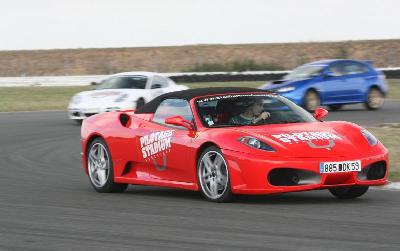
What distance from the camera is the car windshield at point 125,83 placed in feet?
84.0

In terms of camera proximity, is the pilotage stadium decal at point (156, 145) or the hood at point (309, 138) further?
the pilotage stadium decal at point (156, 145)

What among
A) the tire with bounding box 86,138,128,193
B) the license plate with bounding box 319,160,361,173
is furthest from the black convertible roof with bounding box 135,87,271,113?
the license plate with bounding box 319,160,361,173

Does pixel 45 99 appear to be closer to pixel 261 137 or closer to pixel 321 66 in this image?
pixel 321 66

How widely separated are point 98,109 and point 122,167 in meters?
12.7

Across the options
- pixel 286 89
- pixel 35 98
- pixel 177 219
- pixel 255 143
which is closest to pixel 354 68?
pixel 286 89

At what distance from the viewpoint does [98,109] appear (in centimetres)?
2447

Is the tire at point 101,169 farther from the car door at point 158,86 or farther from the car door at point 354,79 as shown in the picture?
the car door at point 354,79

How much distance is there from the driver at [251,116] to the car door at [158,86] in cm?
1437

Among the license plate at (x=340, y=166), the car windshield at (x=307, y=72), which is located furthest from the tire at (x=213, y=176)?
the car windshield at (x=307, y=72)

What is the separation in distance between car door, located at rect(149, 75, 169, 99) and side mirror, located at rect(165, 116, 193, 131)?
14509 mm

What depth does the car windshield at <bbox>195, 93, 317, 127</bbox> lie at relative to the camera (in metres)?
11.0

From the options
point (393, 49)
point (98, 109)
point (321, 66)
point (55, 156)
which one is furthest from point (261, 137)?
point (393, 49)

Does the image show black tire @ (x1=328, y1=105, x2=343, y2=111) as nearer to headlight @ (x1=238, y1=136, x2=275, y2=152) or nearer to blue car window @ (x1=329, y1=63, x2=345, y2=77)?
blue car window @ (x1=329, y1=63, x2=345, y2=77)

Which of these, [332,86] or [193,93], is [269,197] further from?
[332,86]
